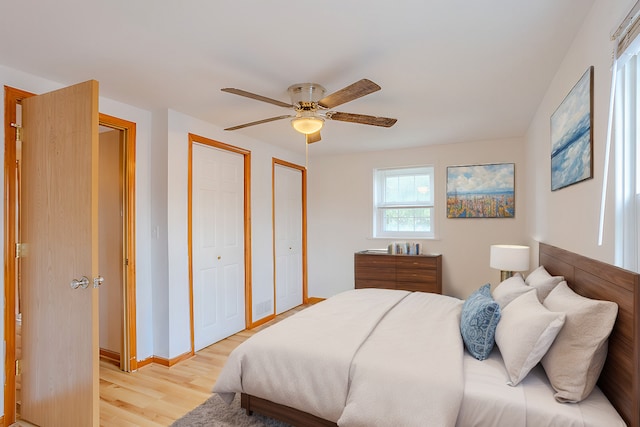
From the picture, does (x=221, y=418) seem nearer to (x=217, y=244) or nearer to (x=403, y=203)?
(x=217, y=244)

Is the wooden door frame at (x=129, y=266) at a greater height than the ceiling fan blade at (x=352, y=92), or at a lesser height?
lesser

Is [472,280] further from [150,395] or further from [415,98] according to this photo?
[150,395]

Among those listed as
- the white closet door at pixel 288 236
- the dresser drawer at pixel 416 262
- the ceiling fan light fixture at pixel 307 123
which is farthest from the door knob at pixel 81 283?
the dresser drawer at pixel 416 262

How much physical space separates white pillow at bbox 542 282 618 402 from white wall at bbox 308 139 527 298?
2.95 m

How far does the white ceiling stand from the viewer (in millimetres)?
1673

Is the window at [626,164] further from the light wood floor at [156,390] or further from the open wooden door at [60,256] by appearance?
the light wood floor at [156,390]

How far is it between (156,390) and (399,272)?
3007 millimetres

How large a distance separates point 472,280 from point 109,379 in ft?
13.7

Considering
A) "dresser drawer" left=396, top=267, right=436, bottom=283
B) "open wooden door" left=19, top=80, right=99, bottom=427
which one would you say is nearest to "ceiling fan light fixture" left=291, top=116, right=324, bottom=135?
"open wooden door" left=19, top=80, right=99, bottom=427

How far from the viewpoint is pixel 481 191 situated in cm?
446

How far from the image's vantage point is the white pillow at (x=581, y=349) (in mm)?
1413

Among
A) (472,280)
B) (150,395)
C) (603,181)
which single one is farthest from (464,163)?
(150,395)

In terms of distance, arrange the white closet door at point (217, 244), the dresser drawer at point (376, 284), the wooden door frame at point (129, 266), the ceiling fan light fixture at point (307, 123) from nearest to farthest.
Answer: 1. the ceiling fan light fixture at point (307, 123)
2. the wooden door frame at point (129, 266)
3. the white closet door at point (217, 244)
4. the dresser drawer at point (376, 284)

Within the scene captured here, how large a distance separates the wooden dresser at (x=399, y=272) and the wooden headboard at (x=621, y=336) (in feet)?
8.66
